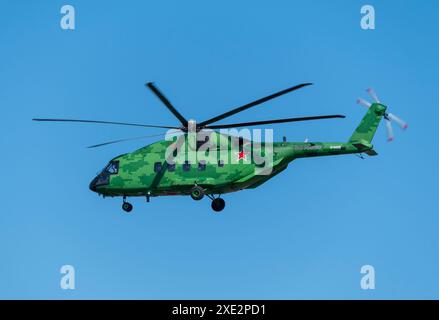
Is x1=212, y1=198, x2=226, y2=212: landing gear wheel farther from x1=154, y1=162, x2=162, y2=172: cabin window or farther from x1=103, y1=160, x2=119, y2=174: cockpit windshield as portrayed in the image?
x1=103, y1=160, x2=119, y2=174: cockpit windshield

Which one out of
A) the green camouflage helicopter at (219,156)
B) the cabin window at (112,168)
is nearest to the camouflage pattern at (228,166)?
the green camouflage helicopter at (219,156)

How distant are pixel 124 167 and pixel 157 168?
2.20 metres

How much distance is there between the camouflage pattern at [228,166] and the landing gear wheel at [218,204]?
61 centimetres

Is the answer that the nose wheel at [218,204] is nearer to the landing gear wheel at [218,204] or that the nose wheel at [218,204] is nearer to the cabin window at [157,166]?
the landing gear wheel at [218,204]

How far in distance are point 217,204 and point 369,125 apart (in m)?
8.50

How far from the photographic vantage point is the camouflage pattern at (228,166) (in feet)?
134

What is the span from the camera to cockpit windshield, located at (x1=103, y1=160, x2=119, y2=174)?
4431 centimetres

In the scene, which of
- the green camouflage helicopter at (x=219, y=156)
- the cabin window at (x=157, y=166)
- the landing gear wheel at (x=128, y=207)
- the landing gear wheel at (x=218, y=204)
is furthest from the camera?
the landing gear wheel at (x=128, y=207)

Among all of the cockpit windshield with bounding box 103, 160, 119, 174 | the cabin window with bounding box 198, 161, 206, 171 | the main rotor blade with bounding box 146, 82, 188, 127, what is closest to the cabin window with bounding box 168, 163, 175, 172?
the cabin window with bounding box 198, 161, 206, 171

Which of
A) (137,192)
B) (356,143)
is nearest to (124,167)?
(137,192)

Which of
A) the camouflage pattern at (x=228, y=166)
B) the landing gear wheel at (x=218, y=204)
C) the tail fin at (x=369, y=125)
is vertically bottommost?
the landing gear wheel at (x=218, y=204)
